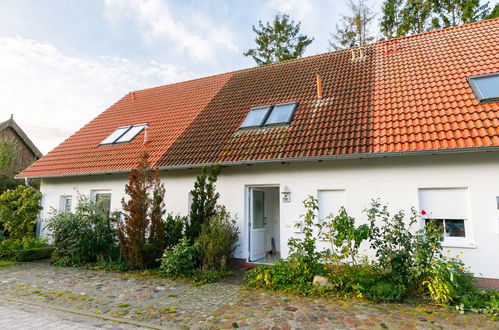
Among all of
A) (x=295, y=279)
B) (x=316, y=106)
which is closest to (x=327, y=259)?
(x=295, y=279)

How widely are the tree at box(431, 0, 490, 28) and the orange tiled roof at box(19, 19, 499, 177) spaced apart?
753 cm

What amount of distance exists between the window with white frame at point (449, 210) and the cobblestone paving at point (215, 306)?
208 cm

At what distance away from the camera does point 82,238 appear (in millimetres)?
8852

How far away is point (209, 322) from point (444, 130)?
20.6 ft

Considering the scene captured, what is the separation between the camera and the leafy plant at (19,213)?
10.4 meters

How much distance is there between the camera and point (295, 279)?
6.26 meters

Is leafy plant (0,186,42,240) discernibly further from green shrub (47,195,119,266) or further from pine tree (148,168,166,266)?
pine tree (148,168,166,266)

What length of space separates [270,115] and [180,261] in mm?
5212

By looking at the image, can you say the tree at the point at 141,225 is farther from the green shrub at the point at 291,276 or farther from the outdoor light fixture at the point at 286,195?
the outdoor light fixture at the point at 286,195

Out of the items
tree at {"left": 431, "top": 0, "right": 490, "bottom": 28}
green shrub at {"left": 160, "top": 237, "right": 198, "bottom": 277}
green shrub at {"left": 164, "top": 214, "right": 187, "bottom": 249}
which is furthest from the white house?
tree at {"left": 431, "top": 0, "right": 490, "bottom": 28}

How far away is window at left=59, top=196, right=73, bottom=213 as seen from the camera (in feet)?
37.7

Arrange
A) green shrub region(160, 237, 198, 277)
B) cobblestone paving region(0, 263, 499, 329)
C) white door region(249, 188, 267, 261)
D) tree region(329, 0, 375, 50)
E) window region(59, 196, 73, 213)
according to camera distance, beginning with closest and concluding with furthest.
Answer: cobblestone paving region(0, 263, 499, 329) → green shrub region(160, 237, 198, 277) → white door region(249, 188, 267, 261) → window region(59, 196, 73, 213) → tree region(329, 0, 375, 50)

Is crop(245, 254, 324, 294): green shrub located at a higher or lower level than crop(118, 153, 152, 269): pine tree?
lower

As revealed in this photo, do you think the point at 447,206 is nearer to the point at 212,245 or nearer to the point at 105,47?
the point at 212,245
